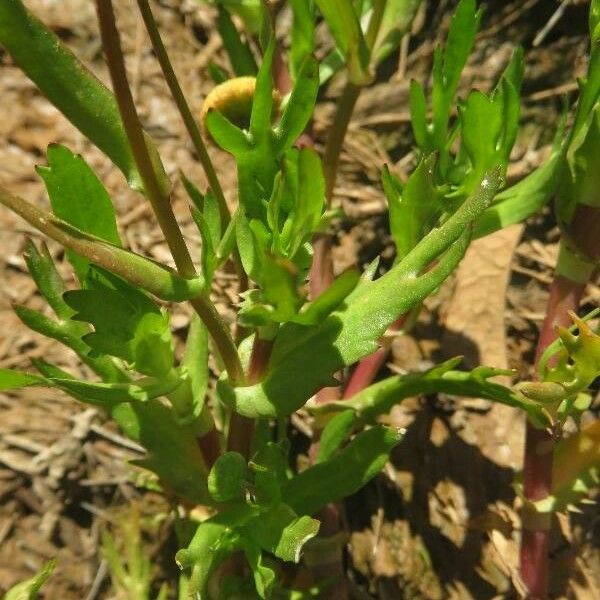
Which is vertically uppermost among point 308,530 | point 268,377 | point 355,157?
point 355,157

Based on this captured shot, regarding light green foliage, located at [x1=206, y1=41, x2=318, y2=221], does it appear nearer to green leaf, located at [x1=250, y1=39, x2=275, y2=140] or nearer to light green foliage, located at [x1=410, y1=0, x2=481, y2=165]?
green leaf, located at [x1=250, y1=39, x2=275, y2=140]

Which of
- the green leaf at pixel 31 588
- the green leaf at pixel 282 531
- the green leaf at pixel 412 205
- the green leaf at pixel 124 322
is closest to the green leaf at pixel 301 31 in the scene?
the green leaf at pixel 412 205

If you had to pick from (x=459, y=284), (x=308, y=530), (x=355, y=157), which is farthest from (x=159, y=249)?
(x=308, y=530)

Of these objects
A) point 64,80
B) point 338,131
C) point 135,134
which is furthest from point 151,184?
point 338,131

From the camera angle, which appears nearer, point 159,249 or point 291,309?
point 291,309

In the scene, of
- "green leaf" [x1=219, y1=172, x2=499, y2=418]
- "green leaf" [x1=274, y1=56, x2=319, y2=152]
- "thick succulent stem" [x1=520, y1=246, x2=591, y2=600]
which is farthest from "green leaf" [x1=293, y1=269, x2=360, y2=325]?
"thick succulent stem" [x1=520, y1=246, x2=591, y2=600]

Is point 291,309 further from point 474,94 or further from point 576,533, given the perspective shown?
point 576,533

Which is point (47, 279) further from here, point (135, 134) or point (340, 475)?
point (340, 475)

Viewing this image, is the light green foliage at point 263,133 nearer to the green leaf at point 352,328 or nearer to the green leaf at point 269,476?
the green leaf at point 352,328
